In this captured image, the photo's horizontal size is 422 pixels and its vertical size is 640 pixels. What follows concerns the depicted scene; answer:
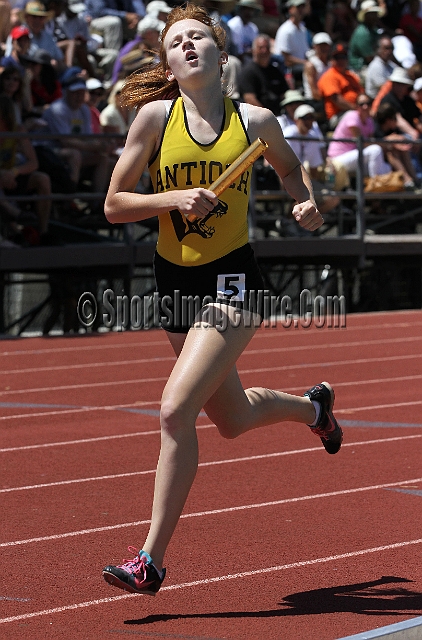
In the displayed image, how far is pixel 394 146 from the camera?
54.3ft

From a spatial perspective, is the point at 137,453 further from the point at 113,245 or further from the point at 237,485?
the point at 113,245

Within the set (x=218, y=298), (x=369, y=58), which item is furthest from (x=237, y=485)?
(x=369, y=58)

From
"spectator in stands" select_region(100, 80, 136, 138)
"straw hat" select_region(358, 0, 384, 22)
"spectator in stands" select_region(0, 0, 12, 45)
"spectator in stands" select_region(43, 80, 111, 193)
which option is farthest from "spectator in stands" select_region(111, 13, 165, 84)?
"straw hat" select_region(358, 0, 384, 22)

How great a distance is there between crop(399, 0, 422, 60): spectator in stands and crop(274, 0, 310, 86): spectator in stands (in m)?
3.53

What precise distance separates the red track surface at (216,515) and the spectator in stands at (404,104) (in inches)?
306

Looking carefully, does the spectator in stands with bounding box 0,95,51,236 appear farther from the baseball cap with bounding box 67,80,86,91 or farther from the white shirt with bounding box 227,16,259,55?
the white shirt with bounding box 227,16,259,55

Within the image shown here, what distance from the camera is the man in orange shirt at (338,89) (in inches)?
696

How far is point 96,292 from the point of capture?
1540 centimetres

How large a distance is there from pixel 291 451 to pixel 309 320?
26.4ft

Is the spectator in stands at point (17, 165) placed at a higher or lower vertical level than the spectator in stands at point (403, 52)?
lower

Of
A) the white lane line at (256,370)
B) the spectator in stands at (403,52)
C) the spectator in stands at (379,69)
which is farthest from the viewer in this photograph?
the spectator in stands at (403,52)

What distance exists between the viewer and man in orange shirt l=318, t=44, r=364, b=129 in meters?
17.7

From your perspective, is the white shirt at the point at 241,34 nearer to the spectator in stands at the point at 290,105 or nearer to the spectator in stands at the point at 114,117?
the spectator in stands at the point at 290,105

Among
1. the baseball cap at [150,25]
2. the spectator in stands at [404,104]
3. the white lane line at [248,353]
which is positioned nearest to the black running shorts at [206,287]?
the white lane line at [248,353]
